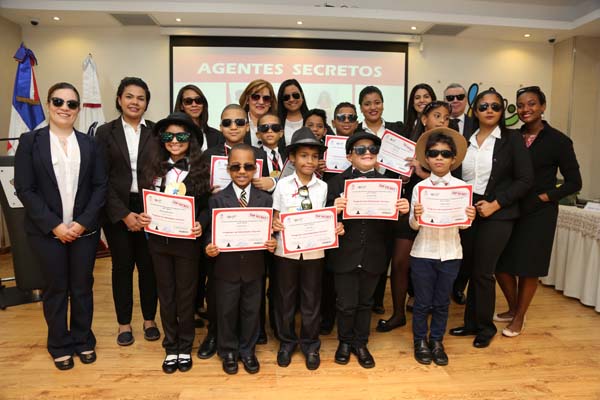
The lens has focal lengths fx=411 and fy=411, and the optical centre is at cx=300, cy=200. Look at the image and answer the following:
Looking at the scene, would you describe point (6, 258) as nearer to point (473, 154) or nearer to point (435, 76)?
point (473, 154)

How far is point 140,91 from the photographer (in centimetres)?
282

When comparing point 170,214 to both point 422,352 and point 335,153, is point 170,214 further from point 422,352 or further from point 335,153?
point 422,352

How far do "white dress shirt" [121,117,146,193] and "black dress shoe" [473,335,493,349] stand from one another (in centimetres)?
265

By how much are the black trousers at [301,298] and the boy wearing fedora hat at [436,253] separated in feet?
2.21

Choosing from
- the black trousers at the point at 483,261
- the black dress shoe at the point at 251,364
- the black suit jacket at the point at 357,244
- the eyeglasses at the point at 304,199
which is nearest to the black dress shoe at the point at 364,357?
the black suit jacket at the point at 357,244

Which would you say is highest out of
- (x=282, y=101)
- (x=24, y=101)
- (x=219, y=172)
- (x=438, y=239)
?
(x=24, y=101)

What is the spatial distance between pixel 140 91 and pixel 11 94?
473 cm

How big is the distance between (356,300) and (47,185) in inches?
82.0

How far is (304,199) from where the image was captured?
2.57m

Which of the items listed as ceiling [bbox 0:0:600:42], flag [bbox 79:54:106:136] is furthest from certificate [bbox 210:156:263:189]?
flag [bbox 79:54:106:136]

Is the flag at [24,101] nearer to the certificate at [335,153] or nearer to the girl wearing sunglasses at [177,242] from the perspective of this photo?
the girl wearing sunglasses at [177,242]

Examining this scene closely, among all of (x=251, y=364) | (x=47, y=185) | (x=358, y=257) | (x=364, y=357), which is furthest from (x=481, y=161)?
(x=47, y=185)

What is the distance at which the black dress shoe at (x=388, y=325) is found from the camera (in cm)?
328

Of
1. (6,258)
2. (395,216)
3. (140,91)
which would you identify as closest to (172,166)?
(140,91)
